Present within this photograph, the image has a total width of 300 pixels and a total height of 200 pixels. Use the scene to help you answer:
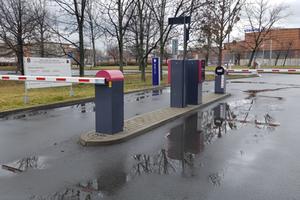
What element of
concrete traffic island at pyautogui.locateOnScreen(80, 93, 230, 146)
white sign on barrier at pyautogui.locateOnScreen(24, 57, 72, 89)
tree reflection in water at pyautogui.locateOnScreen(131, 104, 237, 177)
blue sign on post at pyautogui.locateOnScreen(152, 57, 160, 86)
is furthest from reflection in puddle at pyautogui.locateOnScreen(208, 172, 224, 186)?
blue sign on post at pyautogui.locateOnScreen(152, 57, 160, 86)

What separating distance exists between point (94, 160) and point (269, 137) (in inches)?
153

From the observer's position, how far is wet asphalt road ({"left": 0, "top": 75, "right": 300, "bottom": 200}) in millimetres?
4094

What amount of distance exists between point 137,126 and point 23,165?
3046 mm

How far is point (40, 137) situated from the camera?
22.7 feet

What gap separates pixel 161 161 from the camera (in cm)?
529

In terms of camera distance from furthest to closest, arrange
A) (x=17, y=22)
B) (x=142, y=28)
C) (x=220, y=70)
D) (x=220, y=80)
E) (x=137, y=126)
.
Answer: (x=17, y=22) → (x=142, y=28) → (x=220, y=80) → (x=220, y=70) → (x=137, y=126)

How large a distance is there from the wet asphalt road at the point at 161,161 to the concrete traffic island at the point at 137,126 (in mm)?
183

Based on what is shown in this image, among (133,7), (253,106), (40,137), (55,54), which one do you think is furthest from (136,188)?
(55,54)

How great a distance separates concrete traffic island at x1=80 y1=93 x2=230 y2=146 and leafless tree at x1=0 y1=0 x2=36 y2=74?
1912 cm

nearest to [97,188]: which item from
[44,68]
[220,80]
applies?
[44,68]

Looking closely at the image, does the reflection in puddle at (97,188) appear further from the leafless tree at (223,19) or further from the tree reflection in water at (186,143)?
the leafless tree at (223,19)

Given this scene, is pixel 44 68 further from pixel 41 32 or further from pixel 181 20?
pixel 41 32

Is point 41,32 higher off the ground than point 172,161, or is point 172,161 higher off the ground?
point 41,32

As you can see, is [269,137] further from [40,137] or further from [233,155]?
[40,137]
